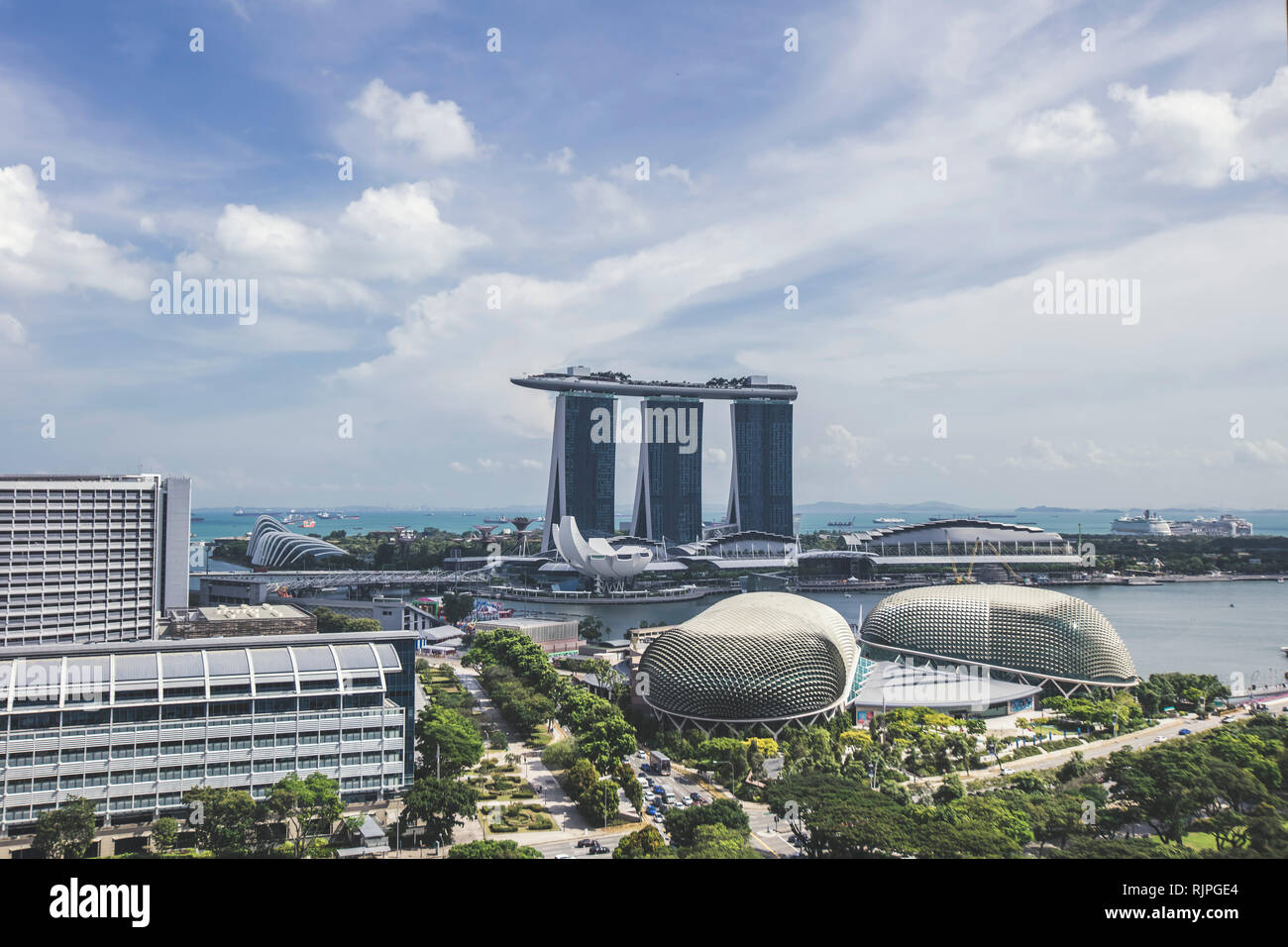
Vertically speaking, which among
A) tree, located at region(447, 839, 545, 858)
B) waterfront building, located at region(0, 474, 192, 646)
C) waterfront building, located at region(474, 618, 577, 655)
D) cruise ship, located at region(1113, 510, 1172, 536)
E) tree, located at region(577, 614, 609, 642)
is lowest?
tree, located at region(577, 614, 609, 642)

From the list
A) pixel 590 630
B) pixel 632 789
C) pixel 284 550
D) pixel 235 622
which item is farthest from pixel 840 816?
pixel 284 550

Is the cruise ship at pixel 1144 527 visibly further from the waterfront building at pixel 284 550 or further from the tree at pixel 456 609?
the waterfront building at pixel 284 550

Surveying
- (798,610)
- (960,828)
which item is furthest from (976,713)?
(960,828)

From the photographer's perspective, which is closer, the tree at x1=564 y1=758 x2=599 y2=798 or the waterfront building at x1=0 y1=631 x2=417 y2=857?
the waterfront building at x1=0 y1=631 x2=417 y2=857

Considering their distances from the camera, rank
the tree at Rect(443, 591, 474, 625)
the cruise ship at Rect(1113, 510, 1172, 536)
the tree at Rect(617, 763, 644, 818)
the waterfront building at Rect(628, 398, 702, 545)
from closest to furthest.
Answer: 1. the tree at Rect(617, 763, 644, 818)
2. the tree at Rect(443, 591, 474, 625)
3. the waterfront building at Rect(628, 398, 702, 545)
4. the cruise ship at Rect(1113, 510, 1172, 536)

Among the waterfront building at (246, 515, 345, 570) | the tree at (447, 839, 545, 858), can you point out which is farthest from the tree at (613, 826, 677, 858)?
the waterfront building at (246, 515, 345, 570)

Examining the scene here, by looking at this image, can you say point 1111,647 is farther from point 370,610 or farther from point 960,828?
point 370,610

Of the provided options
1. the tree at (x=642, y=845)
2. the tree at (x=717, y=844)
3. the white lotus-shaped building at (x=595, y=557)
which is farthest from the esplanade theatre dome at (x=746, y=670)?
A: the white lotus-shaped building at (x=595, y=557)

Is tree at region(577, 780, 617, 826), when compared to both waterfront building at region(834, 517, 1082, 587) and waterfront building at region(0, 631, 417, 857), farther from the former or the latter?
waterfront building at region(834, 517, 1082, 587)
